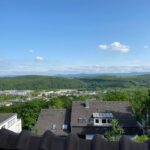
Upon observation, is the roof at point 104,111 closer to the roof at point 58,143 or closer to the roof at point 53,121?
the roof at point 53,121

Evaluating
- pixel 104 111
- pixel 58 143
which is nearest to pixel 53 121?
pixel 104 111

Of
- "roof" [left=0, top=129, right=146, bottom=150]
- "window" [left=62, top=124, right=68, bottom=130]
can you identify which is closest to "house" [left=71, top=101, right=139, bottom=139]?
"window" [left=62, top=124, right=68, bottom=130]

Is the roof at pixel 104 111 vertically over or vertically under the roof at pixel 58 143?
under

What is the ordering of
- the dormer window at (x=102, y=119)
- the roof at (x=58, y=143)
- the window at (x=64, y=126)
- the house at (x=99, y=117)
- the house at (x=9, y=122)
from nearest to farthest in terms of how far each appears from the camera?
the roof at (x=58, y=143), the house at (x=99, y=117), the dormer window at (x=102, y=119), the window at (x=64, y=126), the house at (x=9, y=122)

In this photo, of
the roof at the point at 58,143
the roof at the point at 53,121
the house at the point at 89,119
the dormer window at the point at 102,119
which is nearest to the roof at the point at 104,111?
the house at the point at 89,119

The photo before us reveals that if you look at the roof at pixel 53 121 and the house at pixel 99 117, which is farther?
the roof at pixel 53 121

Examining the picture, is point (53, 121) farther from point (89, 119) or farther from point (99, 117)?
point (99, 117)

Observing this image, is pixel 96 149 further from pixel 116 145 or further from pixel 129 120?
pixel 129 120
